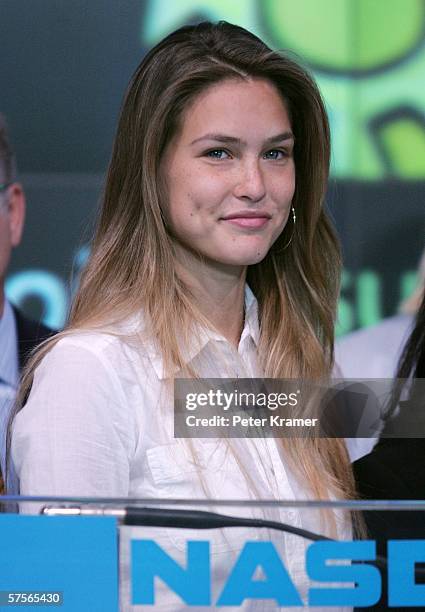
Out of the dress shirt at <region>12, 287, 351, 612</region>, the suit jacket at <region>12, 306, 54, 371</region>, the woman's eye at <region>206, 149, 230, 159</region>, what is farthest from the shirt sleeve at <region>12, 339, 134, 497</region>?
the suit jacket at <region>12, 306, 54, 371</region>

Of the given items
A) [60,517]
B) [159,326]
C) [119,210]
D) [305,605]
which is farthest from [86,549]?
[119,210]

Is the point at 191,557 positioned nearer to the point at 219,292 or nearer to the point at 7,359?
the point at 219,292

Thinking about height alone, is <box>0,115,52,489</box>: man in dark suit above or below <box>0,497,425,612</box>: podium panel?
above

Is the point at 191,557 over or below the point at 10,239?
below

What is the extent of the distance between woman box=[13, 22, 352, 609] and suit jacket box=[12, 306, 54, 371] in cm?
32

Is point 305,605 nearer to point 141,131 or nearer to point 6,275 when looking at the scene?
point 141,131

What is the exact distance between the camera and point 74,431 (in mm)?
1264

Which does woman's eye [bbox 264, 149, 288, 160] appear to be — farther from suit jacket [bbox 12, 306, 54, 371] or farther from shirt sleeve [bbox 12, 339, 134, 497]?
suit jacket [bbox 12, 306, 54, 371]

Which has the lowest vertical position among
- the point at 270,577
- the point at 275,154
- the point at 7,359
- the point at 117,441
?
the point at 270,577

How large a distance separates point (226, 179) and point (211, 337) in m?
0.23

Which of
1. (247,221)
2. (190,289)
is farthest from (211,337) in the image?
(247,221)

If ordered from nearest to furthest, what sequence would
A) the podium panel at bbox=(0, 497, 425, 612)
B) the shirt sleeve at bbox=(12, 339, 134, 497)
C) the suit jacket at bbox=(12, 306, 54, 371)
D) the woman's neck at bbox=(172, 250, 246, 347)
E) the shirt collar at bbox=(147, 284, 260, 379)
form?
the podium panel at bbox=(0, 497, 425, 612) → the shirt sleeve at bbox=(12, 339, 134, 497) → the shirt collar at bbox=(147, 284, 260, 379) → the woman's neck at bbox=(172, 250, 246, 347) → the suit jacket at bbox=(12, 306, 54, 371)

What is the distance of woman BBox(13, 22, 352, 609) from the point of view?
50.8 inches

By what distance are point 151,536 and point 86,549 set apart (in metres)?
0.07
